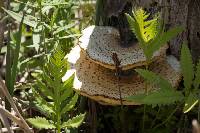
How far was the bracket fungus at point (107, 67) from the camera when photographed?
222 centimetres

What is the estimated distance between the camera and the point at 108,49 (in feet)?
8.05

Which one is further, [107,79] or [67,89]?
[107,79]

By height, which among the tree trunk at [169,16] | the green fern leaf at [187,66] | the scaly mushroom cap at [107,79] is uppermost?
the tree trunk at [169,16]

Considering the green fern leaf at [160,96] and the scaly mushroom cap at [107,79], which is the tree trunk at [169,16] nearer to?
the scaly mushroom cap at [107,79]

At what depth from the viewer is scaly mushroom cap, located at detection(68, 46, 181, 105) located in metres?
2.22

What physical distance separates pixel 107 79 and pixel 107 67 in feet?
0.39

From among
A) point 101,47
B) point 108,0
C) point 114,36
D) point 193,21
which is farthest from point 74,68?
point 193,21

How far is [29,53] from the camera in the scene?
3.53 m

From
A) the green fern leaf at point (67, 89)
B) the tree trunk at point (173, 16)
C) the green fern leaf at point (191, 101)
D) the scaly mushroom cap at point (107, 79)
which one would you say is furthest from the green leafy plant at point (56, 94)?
the tree trunk at point (173, 16)

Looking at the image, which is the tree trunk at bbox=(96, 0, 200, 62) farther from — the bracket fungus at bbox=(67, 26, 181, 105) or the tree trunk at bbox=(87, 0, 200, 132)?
the bracket fungus at bbox=(67, 26, 181, 105)

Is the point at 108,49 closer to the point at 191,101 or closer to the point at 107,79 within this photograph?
the point at 107,79

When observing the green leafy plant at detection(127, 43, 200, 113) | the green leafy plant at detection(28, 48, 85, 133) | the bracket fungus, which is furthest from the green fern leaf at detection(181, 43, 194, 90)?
the green leafy plant at detection(28, 48, 85, 133)

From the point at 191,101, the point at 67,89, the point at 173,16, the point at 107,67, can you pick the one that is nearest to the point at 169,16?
the point at 173,16

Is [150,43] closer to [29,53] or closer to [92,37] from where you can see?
[92,37]
